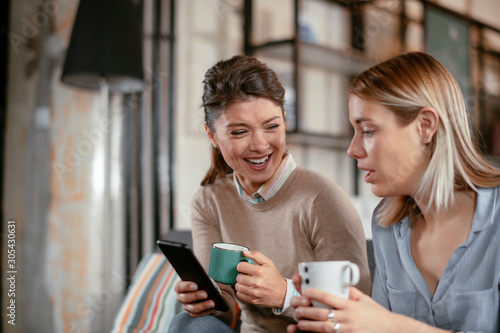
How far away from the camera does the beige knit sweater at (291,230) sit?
104cm

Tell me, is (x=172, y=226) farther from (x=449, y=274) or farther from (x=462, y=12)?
(x=462, y=12)

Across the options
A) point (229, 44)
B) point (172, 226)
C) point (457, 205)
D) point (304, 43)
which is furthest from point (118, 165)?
point (457, 205)

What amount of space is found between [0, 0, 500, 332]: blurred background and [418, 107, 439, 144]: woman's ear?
1.19 metres

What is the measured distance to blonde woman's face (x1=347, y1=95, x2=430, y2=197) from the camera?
0.83m

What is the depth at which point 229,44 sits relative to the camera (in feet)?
8.39

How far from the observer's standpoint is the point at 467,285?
0.81m

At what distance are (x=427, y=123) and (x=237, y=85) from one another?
423 millimetres

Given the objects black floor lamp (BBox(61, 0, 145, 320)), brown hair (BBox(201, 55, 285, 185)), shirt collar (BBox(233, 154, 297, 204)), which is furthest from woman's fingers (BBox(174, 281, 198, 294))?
black floor lamp (BBox(61, 0, 145, 320))

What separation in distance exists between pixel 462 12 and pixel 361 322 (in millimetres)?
3648

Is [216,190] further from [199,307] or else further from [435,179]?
[435,179]

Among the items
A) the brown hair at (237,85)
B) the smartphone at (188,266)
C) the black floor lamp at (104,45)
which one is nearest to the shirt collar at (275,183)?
the brown hair at (237,85)

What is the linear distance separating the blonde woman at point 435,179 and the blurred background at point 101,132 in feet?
3.67

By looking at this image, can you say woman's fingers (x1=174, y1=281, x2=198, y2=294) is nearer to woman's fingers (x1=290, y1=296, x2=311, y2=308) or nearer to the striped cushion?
woman's fingers (x1=290, y1=296, x2=311, y2=308)

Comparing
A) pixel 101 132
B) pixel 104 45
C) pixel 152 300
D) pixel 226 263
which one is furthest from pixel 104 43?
pixel 226 263
